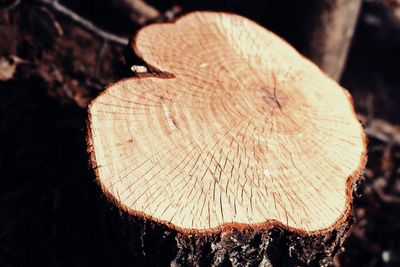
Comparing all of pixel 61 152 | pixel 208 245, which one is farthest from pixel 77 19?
pixel 208 245

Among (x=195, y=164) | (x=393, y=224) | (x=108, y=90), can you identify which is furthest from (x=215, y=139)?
(x=393, y=224)

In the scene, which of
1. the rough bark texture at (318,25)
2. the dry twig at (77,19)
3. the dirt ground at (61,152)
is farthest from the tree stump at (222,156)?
the rough bark texture at (318,25)

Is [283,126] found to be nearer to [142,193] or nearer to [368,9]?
[142,193]

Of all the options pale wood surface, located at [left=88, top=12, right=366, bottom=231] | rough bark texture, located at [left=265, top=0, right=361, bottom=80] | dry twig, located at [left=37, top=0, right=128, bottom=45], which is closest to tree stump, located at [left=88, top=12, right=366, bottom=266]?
pale wood surface, located at [left=88, top=12, right=366, bottom=231]

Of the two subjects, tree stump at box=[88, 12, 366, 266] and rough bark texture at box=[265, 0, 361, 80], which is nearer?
tree stump at box=[88, 12, 366, 266]

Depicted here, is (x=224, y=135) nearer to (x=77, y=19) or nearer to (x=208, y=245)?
(x=208, y=245)

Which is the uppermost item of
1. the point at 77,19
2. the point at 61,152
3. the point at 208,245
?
the point at 77,19

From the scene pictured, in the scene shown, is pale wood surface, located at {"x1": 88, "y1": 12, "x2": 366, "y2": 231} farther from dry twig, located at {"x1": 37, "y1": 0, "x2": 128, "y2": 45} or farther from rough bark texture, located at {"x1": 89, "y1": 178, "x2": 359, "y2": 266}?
dry twig, located at {"x1": 37, "y1": 0, "x2": 128, "y2": 45}
